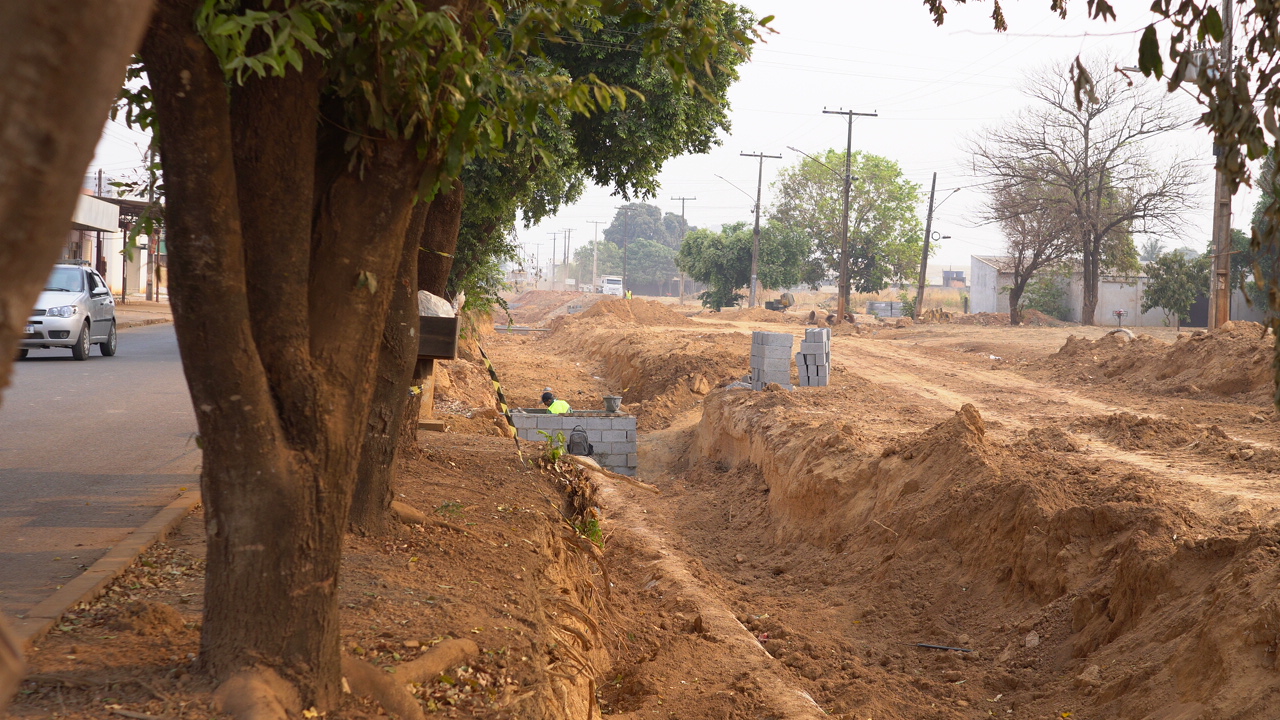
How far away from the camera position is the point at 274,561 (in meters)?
3.19

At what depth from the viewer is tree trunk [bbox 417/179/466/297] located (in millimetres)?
6770

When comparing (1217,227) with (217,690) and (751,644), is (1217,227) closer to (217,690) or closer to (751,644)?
(751,644)

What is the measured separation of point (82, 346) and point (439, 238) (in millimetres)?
12706

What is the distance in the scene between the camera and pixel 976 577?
8.79m

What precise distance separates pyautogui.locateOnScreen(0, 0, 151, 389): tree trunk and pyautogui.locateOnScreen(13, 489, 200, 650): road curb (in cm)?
305

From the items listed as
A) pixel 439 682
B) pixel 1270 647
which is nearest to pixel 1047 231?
pixel 1270 647

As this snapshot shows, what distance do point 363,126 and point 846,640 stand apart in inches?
262

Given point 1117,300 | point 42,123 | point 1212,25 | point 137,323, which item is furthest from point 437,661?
point 1117,300

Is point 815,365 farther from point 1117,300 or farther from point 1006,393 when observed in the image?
point 1117,300

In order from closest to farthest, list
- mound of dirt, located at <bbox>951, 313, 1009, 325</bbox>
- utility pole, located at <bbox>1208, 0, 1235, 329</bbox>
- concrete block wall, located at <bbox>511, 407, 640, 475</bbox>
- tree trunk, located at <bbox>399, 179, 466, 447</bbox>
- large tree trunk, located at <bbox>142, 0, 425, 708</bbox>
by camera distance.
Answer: large tree trunk, located at <bbox>142, 0, 425, 708</bbox> → tree trunk, located at <bbox>399, 179, 466, 447</bbox> → concrete block wall, located at <bbox>511, 407, 640, 475</bbox> → utility pole, located at <bbox>1208, 0, 1235, 329</bbox> → mound of dirt, located at <bbox>951, 313, 1009, 325</bbox>

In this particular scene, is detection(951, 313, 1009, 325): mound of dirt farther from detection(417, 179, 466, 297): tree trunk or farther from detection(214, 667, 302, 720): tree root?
detection(214, 667, 302, 720): tree root

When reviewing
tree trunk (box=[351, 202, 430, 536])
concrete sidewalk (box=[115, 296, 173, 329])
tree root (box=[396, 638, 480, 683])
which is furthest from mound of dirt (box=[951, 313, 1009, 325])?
tree root (box=[396, 638, 480, 683])

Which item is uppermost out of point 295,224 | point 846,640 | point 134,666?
point 295,224

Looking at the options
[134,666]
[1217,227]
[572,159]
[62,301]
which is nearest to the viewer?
[134,666]
